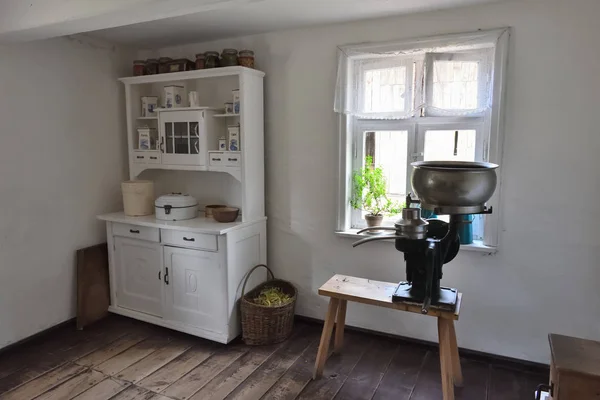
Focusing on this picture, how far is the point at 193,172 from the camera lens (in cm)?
353

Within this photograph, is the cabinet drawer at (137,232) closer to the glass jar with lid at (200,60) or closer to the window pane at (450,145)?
the glass jar with lid at (200,60)

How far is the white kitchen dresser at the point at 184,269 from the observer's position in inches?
114

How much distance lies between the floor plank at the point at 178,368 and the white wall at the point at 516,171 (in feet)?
3.09

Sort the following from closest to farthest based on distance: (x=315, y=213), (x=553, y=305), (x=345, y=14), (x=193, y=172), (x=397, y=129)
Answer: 1. (x=553, y=305)
2. (x=345, y=14)
3. (x=397, y=129)
4. (x=315, y=213)
5. (x=193, y=172)

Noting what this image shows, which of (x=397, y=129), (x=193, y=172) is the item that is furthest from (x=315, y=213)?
(x=193, y=172)

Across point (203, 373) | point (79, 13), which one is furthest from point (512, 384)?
point (79, 13)

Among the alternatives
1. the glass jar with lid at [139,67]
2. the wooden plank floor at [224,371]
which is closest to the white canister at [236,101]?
the glass jar with lid at [139,67]

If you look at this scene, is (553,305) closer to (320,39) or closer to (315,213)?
(315,213)

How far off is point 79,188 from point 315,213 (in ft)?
5.84

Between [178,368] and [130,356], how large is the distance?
0.37 m

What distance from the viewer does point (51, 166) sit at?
3033 mm

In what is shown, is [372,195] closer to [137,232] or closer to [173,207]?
[173,207]

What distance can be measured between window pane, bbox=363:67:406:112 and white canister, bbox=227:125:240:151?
35.1 inches

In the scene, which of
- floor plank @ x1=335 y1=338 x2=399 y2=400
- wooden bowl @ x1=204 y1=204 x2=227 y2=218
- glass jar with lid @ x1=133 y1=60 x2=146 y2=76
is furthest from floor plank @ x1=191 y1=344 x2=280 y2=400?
glass jar with lid @ x1=133 y1=60 x2=146 y2=76
